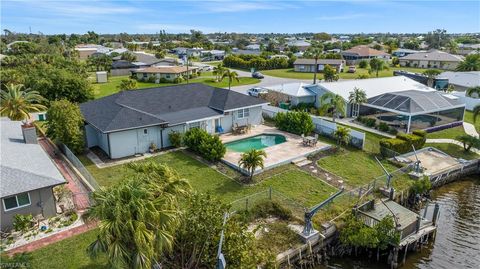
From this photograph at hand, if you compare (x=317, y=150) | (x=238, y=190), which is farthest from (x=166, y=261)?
(x=317, y=150)

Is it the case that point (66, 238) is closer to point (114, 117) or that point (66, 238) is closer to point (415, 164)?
point (114, 117)

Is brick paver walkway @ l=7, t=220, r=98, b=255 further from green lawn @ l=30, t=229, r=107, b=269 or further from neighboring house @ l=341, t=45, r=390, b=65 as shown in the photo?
neighboring house @ l=341, t=45, r=390, b=65

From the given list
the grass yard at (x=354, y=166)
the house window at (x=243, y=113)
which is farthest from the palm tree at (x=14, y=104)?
the grass yard at (x=354, y=166)

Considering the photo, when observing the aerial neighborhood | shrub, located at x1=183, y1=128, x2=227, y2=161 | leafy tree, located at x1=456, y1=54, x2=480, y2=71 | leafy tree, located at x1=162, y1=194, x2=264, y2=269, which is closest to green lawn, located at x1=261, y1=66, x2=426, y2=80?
leafy tree, located at x1=456, y1=54, x2=480, y2=71

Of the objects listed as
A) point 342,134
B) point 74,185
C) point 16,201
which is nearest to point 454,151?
point 342,134

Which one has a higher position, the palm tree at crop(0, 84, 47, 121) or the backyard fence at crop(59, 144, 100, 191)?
the palm tree at crop(0, 84, 47, 121)
